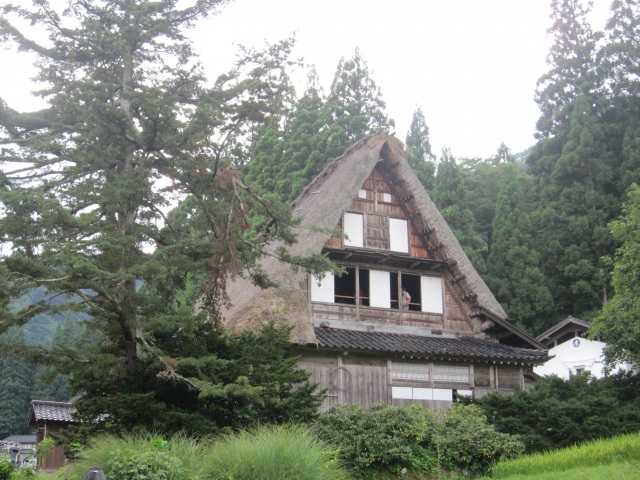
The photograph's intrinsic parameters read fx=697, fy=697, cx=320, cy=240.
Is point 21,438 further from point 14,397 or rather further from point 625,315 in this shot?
point 625,315

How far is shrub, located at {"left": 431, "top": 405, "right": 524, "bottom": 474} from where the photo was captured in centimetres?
1378

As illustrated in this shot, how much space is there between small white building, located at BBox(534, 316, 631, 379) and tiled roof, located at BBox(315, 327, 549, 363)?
31.0ft

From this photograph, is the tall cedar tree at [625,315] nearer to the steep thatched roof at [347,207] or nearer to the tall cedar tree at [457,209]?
the steep thatched roof at [347,207]

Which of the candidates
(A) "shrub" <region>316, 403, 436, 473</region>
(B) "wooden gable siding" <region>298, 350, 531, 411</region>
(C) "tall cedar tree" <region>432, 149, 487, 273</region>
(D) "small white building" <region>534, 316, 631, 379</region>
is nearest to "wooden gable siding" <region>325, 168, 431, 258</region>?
(B) "wooden gable siding" <region>298, 350, 531, 411</region>

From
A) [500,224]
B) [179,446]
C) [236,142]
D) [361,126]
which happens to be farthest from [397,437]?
[361,126]

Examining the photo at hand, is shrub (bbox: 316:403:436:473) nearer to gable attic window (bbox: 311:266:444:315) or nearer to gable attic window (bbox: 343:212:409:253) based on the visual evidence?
gable attic window (bbox: 311:266:444:315)

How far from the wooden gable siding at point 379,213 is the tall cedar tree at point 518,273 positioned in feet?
35.9

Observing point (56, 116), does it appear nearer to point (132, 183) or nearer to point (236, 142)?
point (132, 183)

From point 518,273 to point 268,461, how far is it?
79.1 feet

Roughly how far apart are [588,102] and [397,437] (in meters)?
27.6

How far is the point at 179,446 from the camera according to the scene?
32.6 ft

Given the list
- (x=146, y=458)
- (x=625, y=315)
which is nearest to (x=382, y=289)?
(x=625, y=315)

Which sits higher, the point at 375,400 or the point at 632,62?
the point at 632,62

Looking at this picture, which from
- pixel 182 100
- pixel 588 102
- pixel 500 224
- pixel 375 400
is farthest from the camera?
pixel 588 102
